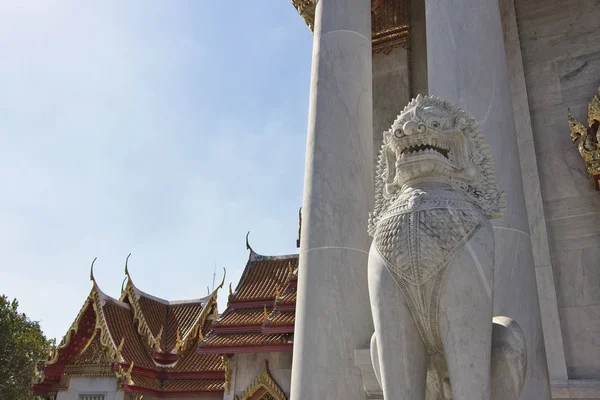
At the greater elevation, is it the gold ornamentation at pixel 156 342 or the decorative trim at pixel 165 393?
the gold ornamentation at pixel 156 342

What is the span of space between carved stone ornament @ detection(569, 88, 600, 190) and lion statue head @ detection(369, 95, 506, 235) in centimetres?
494

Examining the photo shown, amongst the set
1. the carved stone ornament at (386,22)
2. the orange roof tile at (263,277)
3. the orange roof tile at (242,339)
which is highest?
the carved stone ornament at (386,22)

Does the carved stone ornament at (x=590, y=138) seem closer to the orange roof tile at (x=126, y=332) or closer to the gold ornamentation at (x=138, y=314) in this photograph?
the orange roof tile at (x=126, y=332)

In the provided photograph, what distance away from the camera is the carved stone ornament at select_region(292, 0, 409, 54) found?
10656mm

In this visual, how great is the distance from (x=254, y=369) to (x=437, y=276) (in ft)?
48.5

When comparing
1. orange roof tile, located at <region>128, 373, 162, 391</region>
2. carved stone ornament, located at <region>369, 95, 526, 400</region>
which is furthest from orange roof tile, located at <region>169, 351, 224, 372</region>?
carved stone ornament, located at <region>369, 95, 526, 400</region>

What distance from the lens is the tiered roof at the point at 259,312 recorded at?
15758 mm

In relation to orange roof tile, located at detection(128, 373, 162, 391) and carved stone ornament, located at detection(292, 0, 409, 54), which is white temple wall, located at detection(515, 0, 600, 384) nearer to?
carved stone ornament, located at detection(292, 0, 409, 54)

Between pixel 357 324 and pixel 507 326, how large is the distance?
278 cm

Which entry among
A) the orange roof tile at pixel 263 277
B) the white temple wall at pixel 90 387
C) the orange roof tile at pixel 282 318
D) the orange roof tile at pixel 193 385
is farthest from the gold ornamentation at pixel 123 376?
the orange roof tile at pixel 282 318

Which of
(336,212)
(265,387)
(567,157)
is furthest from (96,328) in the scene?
(567,157)

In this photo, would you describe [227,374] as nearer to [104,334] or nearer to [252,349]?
[252,349]

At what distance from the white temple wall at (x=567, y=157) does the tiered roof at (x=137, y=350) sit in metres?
14.0

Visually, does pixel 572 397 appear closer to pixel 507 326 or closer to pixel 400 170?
pixel 507 326
